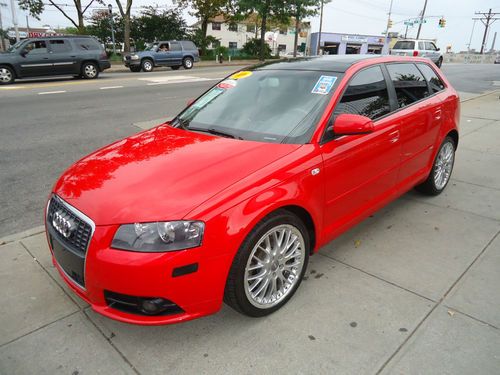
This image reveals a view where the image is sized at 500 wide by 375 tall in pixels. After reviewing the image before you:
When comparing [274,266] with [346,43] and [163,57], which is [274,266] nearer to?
[163,57]

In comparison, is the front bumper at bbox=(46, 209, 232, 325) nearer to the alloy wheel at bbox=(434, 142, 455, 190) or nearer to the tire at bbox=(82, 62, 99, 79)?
the alloy wheel at bbox=(434, 142, 455, 190)

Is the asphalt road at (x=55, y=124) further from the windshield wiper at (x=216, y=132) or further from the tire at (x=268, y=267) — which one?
the tire at (x=268, y=267)

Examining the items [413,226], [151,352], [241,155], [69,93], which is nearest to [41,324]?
[151,352]

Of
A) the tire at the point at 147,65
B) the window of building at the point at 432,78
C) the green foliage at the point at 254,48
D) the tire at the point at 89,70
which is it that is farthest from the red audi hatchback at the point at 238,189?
the green foliage at the point at 254,48

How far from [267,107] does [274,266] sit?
4.21ft

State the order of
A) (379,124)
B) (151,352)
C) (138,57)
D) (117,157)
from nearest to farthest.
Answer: (151,352)
(117,157)
(379,124)
(138,57)

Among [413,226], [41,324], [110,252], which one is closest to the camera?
[110,252]

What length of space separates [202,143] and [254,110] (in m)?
0.56

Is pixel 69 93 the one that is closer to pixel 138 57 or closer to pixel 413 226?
pixel 138 57

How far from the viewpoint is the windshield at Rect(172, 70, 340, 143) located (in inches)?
115

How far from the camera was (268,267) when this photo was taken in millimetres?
2576

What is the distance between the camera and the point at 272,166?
2.51m

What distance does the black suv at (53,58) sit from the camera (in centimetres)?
1561

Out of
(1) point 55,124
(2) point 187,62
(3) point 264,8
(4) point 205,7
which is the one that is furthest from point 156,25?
(1) point 55,124
